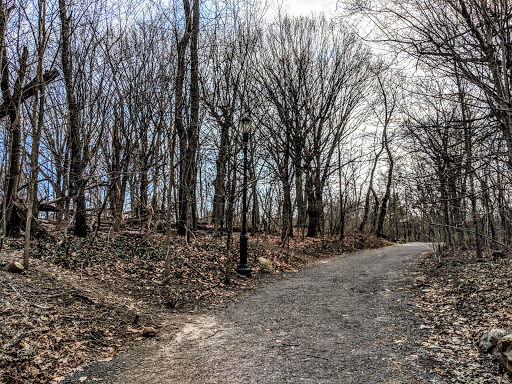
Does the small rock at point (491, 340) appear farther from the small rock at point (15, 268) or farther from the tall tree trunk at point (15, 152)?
the small rock at point (15, 268)

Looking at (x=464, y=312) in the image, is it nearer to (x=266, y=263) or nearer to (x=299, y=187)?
(x=266, y=263)

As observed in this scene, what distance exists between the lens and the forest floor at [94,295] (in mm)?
4012

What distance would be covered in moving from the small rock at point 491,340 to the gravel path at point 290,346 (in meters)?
0.69

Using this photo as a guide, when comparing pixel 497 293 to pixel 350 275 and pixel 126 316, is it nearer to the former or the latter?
pixel 350 275

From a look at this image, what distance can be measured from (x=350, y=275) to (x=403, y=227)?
2347 centimetres

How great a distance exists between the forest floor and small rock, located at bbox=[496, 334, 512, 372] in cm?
443

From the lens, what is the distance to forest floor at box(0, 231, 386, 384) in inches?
158

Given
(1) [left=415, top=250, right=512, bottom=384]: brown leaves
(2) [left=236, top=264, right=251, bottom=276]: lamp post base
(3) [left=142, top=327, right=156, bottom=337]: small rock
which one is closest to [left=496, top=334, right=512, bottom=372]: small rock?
(1) [left=415, top=250, right=512, bottom=384]: brown leaves

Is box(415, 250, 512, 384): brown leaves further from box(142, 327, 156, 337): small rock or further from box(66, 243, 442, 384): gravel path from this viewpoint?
box(142, 327, 156, 337): small rock

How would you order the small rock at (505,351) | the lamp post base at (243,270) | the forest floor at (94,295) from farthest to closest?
the lamp post base at (243,270)
the forest floor at (94,295)
the small rock at (505,351)

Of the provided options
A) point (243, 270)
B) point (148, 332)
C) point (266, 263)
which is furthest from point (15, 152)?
point (266, 263)

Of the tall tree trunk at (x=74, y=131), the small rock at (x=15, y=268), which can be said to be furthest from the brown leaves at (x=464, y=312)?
the tall tree trunk at (x=74, y=131)

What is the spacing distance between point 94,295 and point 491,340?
5.89 meters

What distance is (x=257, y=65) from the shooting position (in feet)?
49.6
